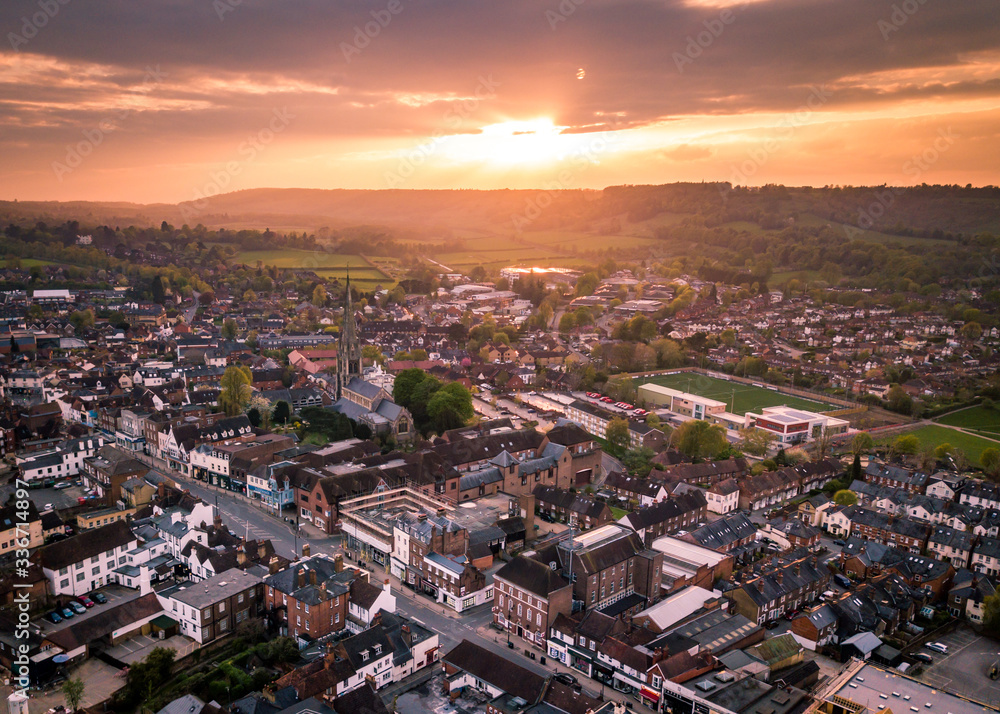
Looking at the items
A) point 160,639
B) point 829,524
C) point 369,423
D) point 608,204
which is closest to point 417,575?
point 160,639

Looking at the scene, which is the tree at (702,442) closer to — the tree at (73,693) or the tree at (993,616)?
the tree at (993,616)

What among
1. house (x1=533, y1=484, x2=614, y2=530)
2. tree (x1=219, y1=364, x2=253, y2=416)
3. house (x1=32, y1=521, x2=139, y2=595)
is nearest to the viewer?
house (x1=32, y1=521, x2=139, y2=595)

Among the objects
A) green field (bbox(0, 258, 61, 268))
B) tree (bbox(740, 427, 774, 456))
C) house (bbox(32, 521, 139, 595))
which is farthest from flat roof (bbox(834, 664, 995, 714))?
green field (bbox(0, 258, 61, 268))

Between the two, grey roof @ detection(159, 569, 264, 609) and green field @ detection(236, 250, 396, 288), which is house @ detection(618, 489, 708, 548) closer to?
grey roof @ detection(159, 569, 264, 609)

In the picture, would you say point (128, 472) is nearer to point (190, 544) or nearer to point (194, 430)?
point (194, 430)

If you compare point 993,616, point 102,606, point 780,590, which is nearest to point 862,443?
point 993,616

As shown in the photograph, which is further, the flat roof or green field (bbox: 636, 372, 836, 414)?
green field (bbox: 636, 372, 836, 414)
